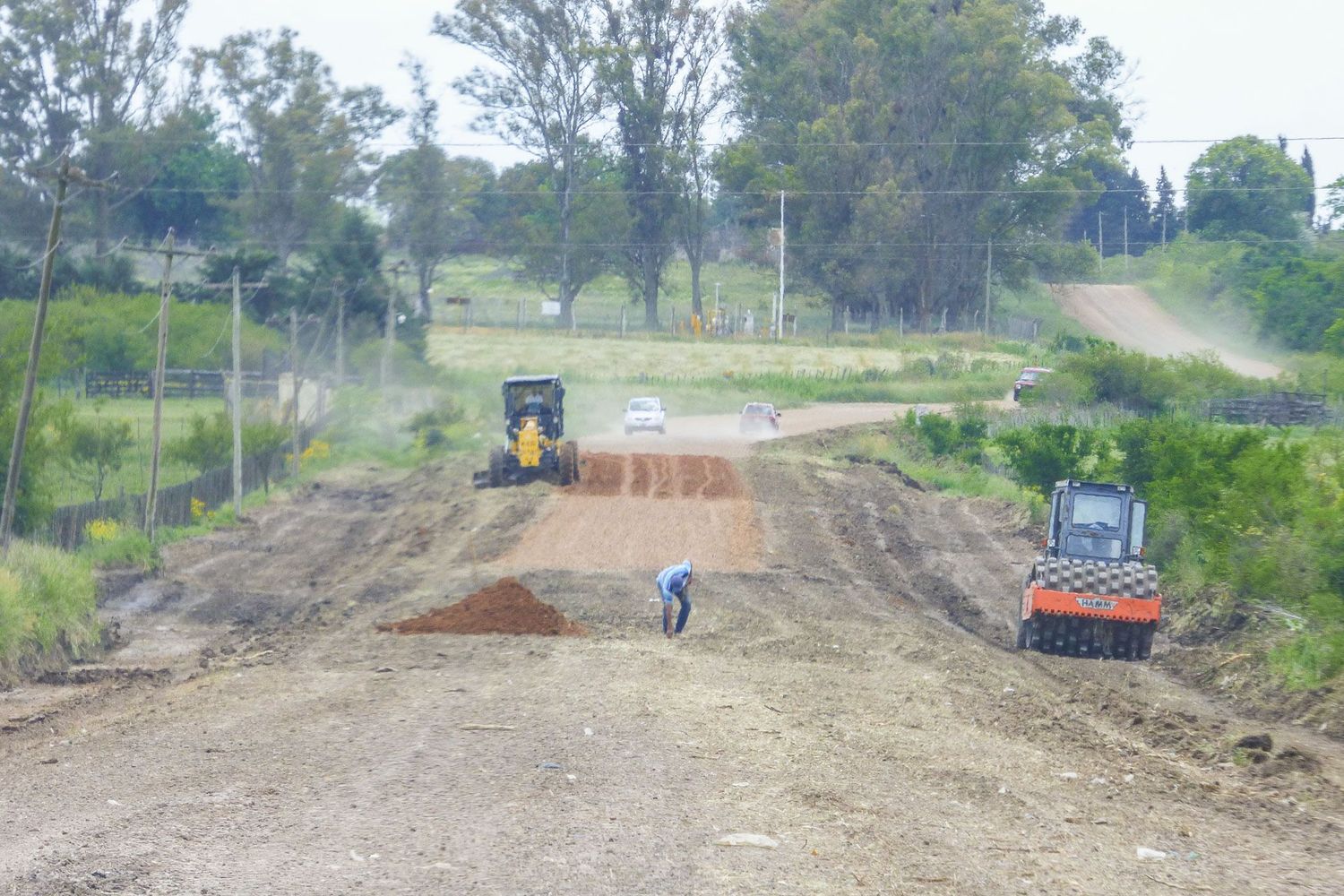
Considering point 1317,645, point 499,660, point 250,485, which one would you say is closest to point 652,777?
point 499,660

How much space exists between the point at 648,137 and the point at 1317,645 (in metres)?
76.1

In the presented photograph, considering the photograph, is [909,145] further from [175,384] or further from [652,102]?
[175,384]

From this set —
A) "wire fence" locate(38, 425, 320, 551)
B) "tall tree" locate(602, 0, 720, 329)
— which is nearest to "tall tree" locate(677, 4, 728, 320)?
"tall tree" locate(602, 0, 720, 329)

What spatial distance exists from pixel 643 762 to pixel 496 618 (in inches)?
367

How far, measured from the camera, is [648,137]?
299 ft

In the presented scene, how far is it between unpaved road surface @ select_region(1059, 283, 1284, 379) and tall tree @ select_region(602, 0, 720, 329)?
25872 millimetres

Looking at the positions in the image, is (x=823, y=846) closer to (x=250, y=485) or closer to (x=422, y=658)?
(x=422, y=658)

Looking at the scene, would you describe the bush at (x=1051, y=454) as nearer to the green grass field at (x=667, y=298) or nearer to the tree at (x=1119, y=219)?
the green grass field at (x=667, y=298)

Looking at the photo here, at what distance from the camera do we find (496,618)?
2177cm

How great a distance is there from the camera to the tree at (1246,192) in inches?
4003

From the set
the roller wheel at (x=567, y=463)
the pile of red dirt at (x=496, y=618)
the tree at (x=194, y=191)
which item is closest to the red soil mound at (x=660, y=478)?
the roller wheel at (x=567, y=463)

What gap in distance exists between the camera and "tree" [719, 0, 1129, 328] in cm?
8575

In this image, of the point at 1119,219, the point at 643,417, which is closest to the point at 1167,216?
the point at 1119,219

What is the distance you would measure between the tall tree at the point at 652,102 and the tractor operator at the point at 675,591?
71281 mm
